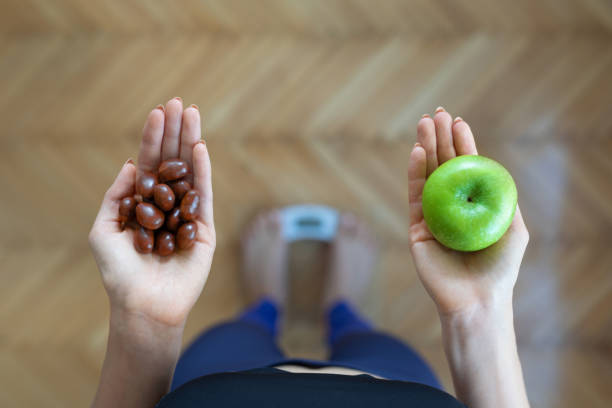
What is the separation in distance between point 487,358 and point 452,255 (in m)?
0.16

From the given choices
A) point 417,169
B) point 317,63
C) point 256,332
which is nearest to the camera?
point 417,169

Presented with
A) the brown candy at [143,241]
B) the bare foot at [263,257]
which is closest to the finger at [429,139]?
the brown candy at [143,241]

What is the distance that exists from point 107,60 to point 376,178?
0.77m

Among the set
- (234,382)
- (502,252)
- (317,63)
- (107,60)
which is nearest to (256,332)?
(234,382)

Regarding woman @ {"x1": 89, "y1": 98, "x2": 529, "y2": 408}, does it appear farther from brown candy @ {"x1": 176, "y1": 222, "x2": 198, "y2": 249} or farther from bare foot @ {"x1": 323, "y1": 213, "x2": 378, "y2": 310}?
bare foot @ {"x1": 323, "y1": 213, "x2": 378, "y2": 310}

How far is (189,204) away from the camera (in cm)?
75

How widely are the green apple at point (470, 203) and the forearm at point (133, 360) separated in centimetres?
42

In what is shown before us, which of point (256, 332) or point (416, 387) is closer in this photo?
point (416, 387)

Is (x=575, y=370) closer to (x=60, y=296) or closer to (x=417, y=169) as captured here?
(x=417, y=169)

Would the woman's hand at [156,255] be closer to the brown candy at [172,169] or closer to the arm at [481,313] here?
the brown candy at [172,169]

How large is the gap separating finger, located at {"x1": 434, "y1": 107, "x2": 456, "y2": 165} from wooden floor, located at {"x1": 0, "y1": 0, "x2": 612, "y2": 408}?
51 cm

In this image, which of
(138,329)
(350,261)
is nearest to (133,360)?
(138,329)

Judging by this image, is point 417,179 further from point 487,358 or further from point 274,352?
point 274,352

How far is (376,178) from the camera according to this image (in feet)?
4.32
